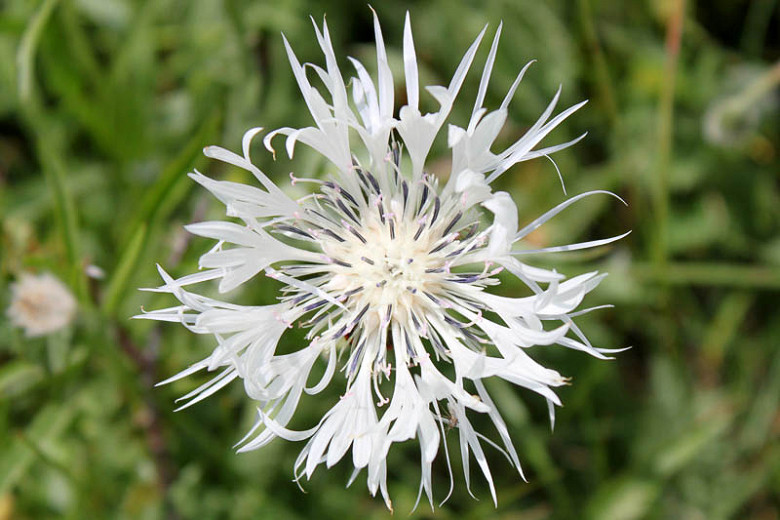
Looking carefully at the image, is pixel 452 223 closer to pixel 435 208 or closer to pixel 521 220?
pixel 435 208

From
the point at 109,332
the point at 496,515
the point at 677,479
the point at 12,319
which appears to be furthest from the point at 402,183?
the point at 677,479

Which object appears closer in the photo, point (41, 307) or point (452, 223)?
point (452, 223)

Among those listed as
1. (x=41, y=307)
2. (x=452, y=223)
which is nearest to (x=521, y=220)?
(x=452, y=223)

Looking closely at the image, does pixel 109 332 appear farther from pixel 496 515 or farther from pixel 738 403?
pixel 738 403

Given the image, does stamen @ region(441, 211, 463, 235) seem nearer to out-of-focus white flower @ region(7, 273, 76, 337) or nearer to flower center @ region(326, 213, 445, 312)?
flower center @ region(326, 213, 445, 312)

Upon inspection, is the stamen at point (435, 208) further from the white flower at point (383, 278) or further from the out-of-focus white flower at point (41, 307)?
the out-of-focus white flower at point (41, 307)

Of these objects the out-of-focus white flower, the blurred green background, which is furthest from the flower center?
the out-of-focus white flower
